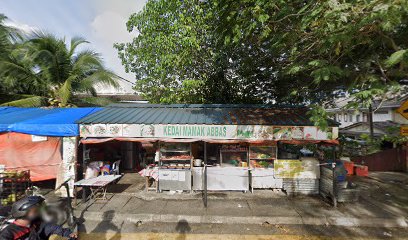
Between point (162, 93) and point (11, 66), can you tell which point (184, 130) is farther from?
point (11, 66)

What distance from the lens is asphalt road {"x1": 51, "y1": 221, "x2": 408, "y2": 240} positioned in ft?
19.3

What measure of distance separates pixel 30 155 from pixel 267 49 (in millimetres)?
11097

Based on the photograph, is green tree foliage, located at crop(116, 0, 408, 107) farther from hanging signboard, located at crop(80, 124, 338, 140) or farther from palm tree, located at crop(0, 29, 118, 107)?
palm tree, located at crop(0, 29, 118, 107)

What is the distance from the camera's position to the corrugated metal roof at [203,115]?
27.8ft

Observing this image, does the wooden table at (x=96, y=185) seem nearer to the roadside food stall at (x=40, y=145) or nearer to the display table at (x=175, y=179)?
the roadside food stall at (x=40, y=145)

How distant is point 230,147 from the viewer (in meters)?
9.26

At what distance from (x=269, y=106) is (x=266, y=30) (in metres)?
5.11

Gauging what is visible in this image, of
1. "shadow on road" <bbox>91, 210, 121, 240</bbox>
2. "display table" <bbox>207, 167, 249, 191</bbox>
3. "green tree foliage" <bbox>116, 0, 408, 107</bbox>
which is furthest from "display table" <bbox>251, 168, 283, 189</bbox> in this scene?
"shadow on road" <bbox>91, 210, 121, 240</bbox>

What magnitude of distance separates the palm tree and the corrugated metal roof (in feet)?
9.88

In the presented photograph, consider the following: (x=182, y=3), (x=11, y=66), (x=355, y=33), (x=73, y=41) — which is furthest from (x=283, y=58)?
(x=11, y=66)

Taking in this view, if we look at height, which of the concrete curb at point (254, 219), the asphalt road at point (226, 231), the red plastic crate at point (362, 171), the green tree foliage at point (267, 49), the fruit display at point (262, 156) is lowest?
the asphalt road at point (226, 231)

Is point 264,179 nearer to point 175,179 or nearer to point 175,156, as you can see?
point 175,179

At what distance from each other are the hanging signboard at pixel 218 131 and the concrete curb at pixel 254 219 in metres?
2.89

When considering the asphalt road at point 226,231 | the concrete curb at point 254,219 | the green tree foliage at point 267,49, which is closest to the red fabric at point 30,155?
the concrete curb at point 254,219
